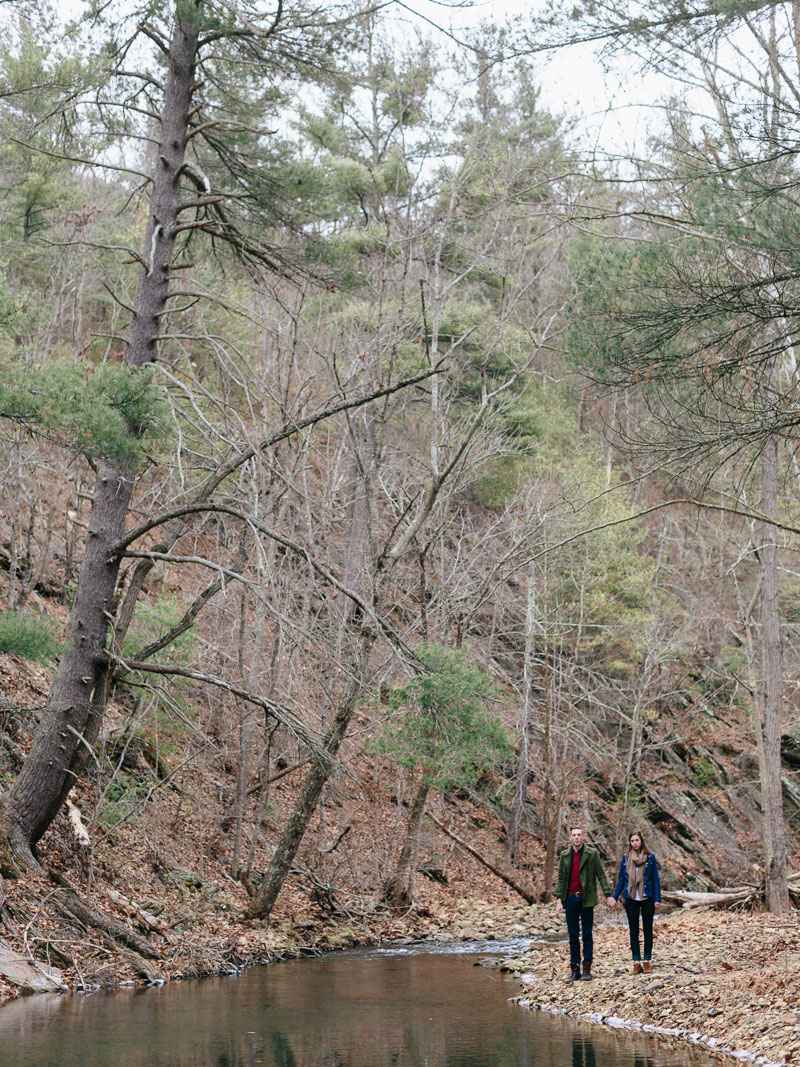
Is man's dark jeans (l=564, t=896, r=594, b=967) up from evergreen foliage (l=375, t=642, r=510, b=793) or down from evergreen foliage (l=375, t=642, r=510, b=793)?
down

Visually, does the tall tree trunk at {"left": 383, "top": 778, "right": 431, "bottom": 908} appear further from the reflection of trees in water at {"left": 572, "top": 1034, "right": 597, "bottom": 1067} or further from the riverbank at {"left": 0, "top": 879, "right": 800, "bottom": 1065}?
the reflection of trees in water at {"left": 572, "top": 1034, "right": 597, "bottom": 1067}

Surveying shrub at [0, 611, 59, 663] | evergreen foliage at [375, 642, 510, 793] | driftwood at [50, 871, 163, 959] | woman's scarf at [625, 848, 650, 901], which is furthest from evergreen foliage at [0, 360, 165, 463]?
woman's scarf at [625, 848, 650, 901]

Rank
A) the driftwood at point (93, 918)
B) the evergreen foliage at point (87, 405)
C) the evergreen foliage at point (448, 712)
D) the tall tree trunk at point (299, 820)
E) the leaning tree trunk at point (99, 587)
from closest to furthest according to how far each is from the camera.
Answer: the evergreen foliage at point (87, 405) → the evergreen foliage at point (448, 712) → the driftwood at point (93, 918) → the leaning tree trunk at point (99, 587) → the tall tree trunk at point (299, 820)

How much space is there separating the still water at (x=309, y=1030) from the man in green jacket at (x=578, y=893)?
2.74 ft

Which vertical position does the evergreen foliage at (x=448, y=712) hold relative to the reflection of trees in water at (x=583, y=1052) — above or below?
above

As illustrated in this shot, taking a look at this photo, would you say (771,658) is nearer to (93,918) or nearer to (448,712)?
(448,712)

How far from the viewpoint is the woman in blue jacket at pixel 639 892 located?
34.1 feet

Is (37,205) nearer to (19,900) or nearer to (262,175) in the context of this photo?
(262,175)

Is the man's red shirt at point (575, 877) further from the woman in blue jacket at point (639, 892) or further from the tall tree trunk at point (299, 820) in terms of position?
the tall tree trunk at point (299, 820)

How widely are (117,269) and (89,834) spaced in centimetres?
1198

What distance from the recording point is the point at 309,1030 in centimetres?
842

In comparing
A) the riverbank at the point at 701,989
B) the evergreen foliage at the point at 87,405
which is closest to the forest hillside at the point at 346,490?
the evergreen foliage at the point at 87,405

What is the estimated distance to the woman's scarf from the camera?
1056 cm

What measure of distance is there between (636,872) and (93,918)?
5.74m
